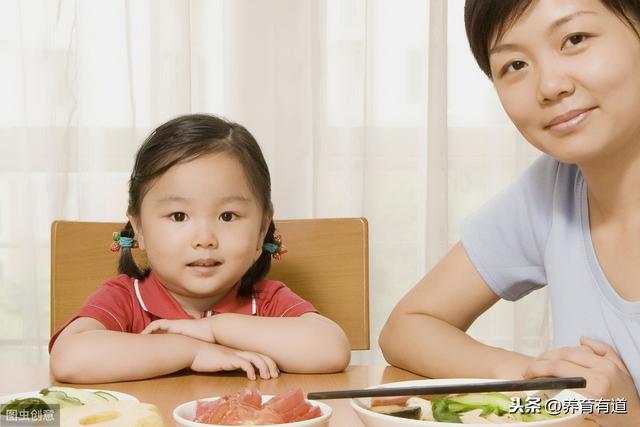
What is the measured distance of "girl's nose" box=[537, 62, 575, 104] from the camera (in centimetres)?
96

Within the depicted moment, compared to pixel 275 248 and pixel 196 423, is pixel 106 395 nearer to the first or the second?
pixel 196 423

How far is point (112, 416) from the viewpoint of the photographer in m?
0.71

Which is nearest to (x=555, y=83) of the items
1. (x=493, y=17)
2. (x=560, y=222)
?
(x=493, y=17)

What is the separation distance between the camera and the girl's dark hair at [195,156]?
142 cm

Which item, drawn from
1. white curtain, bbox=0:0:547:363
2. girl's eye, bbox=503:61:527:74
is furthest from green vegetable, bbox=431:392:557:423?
white curtain, bbox=0:0:547:363

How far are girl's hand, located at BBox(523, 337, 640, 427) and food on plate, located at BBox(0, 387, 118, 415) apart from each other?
47 centimetres

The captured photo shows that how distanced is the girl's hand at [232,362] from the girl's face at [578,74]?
1.56ft

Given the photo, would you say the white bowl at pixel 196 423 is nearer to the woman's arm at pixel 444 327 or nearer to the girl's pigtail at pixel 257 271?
the woman's arm at pixel 444 327

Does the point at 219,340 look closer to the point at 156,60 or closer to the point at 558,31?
the point at 558,31

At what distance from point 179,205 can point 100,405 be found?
65cm

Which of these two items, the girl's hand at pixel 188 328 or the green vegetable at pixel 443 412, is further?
the girl's hand at pixel 188 328

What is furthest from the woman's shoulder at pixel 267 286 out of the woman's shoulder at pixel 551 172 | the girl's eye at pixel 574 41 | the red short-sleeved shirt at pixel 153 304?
the girl's eye at pixel 574 41

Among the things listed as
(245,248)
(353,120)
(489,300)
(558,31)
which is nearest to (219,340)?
(245,248)

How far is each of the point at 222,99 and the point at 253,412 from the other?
1558 mm
